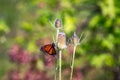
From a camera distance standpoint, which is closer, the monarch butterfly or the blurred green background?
the monarch butterfly

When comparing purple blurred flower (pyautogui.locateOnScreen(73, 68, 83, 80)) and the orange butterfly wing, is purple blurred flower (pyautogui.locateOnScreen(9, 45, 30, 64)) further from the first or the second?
the orange butterfly wing

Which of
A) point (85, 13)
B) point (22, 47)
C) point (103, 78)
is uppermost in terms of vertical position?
point (85, 13)

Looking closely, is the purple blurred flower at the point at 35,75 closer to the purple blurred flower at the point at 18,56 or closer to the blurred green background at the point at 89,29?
the purple blurred flower at the point at 18,56

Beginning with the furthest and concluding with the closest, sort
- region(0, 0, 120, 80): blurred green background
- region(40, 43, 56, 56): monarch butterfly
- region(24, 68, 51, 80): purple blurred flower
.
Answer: region(0, 0, 120, 80): blurred green background
region(24, 68, 51, 80): purple blurred flower
region(40, 43, 56, 56): monarch butterfly

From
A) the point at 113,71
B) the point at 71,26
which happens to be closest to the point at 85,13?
the point at 71,26

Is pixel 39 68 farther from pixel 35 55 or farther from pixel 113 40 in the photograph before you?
pixel 113 40

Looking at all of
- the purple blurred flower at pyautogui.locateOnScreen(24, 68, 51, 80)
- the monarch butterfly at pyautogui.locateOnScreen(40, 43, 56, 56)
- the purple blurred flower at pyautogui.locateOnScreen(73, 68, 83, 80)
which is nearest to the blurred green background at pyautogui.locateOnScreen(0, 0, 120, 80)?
the purple blurred flower at pyautogui.locateOnScreen(73, 68, 83, 80)

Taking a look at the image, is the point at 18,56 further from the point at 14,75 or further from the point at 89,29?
the point at 89,29

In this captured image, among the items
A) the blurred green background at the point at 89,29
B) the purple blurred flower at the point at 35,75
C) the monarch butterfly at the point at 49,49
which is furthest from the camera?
the blurred green background at the point at 89,29

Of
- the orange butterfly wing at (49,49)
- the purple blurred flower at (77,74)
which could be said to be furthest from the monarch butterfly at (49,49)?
the purple blurred flower at (77,74)

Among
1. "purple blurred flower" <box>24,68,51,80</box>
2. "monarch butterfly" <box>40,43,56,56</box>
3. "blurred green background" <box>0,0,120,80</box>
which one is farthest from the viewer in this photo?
"blurred green background" <box>0,0,120,80</box>

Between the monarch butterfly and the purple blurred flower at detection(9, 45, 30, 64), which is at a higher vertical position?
the monarch butterfly
